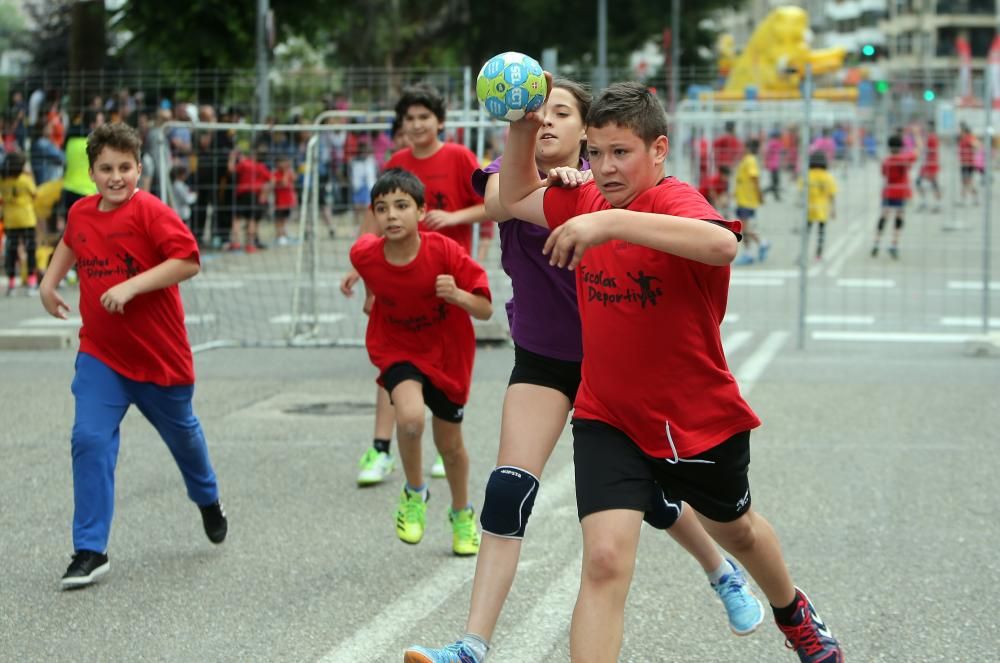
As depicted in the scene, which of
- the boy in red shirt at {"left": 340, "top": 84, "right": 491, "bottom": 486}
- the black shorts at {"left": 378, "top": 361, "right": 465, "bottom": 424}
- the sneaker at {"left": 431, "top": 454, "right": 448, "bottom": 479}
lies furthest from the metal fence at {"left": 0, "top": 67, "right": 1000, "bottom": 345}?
the black shorts at {"left": 378, "top": 361, "right": 465, "bottom": 424}

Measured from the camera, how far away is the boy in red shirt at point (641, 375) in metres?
4.01

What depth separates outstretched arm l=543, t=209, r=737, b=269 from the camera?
3648mm

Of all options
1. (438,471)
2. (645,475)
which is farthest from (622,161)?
(438,471)

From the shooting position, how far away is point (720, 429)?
416cm

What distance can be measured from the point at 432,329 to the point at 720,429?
95.6 inches

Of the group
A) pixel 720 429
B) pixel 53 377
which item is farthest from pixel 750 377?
pixel 720 429

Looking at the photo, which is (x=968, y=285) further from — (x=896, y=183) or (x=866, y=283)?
(x=896, y=183)

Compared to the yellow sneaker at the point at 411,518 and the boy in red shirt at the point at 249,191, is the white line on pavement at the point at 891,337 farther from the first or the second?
the yellow sneaker at the point at 411,518

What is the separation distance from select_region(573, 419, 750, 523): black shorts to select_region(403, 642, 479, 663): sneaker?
1.72 feet

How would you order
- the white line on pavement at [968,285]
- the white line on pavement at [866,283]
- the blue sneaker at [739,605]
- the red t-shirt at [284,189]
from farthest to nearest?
the white line on pavement at [866,283] → the white line on pavement at [968,285] → the red t-shirt at [284,189] → the blue sneaker at [739,605]

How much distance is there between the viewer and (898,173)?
1728cm

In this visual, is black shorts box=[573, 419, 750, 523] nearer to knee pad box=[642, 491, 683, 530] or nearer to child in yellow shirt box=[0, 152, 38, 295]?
knee pad box=[642, 491, 683, 530]

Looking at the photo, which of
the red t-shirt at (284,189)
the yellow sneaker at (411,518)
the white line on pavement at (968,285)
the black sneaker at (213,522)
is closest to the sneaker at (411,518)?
the yellow sneaker at (411,518)

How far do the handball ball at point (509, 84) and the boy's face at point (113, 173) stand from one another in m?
2.21
